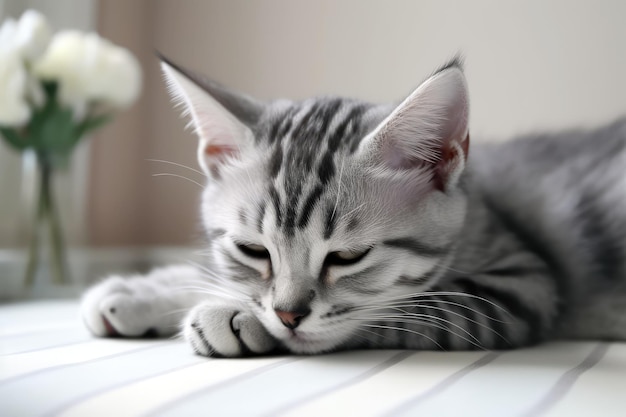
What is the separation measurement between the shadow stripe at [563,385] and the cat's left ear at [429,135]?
0.34m

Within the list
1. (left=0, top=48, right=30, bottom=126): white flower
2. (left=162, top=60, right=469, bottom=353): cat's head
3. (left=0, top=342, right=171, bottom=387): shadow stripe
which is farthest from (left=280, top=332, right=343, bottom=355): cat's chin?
(left=0, top=48, right=30, bottom=126): white flower

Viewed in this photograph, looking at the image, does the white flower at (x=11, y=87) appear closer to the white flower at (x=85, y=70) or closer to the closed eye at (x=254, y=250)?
the white flower at (x=85, y=70)

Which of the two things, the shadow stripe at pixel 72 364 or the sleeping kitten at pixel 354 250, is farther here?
the sleeping kitten at pixel 354 250

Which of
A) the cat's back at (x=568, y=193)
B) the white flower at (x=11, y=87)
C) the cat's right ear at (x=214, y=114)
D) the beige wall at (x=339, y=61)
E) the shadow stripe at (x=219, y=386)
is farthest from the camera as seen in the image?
the beige wall at (x=339, y=61)

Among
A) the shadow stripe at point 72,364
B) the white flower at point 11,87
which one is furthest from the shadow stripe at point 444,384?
the white flower at point 11,87

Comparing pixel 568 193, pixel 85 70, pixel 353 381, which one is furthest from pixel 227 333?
pixel 85 70

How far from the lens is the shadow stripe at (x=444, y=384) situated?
27.9 inches

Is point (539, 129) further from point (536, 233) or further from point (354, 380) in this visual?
point (354, 380)

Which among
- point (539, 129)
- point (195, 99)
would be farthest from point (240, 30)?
point (195, 99)

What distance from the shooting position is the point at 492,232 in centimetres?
118

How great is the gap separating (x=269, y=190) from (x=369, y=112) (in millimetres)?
235

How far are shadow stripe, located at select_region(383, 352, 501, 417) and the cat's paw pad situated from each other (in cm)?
54

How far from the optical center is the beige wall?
1807 mm

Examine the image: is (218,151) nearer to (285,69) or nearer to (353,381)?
(353,381)
